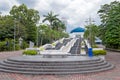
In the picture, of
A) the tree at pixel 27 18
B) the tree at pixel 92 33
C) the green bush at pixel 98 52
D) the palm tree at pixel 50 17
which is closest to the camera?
the green bush at pixel 98 52

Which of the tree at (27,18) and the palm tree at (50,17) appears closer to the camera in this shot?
the tree at (27,18)

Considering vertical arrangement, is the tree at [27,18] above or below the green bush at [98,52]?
above

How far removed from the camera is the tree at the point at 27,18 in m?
44.8

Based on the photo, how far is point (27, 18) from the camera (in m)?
45.8

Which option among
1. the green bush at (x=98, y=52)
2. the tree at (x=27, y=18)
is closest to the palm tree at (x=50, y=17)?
the tree at (x=27, y=18)

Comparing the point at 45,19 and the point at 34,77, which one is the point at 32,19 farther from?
the point at 34,77

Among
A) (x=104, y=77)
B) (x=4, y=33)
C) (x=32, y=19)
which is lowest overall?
(x=104, y=77)

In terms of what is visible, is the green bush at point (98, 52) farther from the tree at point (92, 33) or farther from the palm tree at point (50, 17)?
the palm tree at point (50, 17)

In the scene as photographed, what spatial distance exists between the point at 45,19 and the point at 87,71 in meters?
46.8

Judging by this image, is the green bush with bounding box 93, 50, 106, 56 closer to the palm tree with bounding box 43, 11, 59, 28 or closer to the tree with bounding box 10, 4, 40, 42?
the tree with bounding box 10, 4, 40, 42

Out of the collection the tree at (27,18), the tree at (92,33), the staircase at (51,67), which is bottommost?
the staircase at (51,67)

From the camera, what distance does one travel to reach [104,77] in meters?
10.7

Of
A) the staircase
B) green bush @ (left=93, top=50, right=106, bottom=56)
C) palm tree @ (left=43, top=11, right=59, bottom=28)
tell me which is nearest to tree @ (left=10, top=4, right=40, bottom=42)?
palm tree @ (left=43, top=11, right=59, bottom=28)

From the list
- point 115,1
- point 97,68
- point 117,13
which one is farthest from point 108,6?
point 97,68
